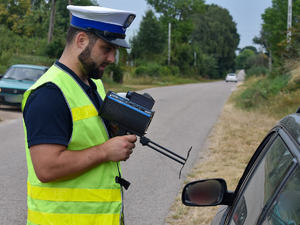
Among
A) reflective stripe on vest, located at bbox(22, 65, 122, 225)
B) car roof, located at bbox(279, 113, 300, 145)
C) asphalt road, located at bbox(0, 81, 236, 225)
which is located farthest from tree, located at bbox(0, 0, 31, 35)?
car roof, located at bbox(279, 113, 300, 145)

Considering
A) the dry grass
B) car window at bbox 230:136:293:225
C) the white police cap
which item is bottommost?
the dry grass

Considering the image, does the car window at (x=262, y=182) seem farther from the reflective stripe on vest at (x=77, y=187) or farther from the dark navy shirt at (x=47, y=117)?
the dark navy shirt at (x=47, y=117)

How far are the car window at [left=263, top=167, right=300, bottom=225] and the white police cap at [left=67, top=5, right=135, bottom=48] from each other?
1.00 meters

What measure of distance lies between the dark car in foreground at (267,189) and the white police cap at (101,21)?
852 mm

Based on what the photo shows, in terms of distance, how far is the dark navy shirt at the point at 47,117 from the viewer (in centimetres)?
194

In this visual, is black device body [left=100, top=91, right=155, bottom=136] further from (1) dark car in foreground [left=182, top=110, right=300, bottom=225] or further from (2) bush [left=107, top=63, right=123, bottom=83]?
(2) bush [left=107, top=63, right=123, bottom=83]

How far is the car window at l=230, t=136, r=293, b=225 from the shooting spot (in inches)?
73.6

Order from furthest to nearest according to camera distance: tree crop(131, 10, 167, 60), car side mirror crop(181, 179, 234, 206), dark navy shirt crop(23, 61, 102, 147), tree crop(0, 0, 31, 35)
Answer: tree crop(131, 10, 167, 60) → tree crop(0, 0, 31, 35) → car side mirror crop(181, 179, 234, 206) → dark navy shirt crop(23, 61, 102, 147)

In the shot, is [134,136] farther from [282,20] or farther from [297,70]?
[282,20]

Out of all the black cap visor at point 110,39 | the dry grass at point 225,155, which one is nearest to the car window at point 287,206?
the black cap visor at point 110,39

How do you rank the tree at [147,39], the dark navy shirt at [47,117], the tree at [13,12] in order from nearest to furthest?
the dark navy shirt at [47,117] → the tree at [13,12] → the tree at [147,39]

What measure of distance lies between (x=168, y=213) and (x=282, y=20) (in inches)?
1872

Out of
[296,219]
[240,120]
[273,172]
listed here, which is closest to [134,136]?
[273,172]

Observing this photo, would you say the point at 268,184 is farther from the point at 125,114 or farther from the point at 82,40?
the point at 82,40
